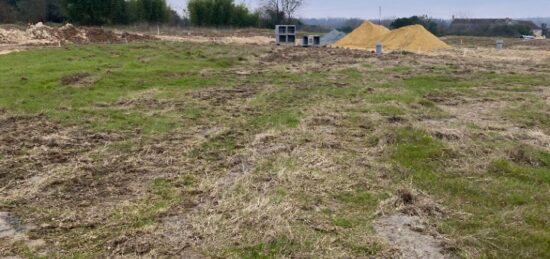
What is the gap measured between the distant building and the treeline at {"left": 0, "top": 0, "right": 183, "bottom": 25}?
30390 millimetres

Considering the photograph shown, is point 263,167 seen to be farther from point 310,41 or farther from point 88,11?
point 88,11

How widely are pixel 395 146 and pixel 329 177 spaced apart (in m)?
1.66

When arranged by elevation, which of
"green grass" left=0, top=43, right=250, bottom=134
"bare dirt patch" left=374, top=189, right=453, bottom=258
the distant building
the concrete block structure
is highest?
the distant building

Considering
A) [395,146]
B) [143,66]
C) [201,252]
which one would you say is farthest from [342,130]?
[143,66]

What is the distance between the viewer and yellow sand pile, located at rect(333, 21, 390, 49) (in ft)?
96.2

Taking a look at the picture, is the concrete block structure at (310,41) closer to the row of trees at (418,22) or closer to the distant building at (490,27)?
the row of trees at (418,22)

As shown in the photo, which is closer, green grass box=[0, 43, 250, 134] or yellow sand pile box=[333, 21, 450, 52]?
green grass box=[0, 43, 250, 134]

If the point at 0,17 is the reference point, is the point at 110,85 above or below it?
below

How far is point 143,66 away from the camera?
1453 cm

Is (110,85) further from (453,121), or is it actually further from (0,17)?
(0,17)

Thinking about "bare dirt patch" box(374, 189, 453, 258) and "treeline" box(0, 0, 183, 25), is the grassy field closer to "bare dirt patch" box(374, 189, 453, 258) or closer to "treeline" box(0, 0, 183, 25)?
"bare dirt patch" box(374, 189, 453, 258)

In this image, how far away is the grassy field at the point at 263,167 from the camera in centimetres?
411

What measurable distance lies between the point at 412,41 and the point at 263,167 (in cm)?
2374

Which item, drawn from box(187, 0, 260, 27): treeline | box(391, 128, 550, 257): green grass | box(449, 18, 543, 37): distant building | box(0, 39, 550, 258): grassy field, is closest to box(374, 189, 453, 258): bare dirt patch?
box(0, 39, 550, 258): grassy field
